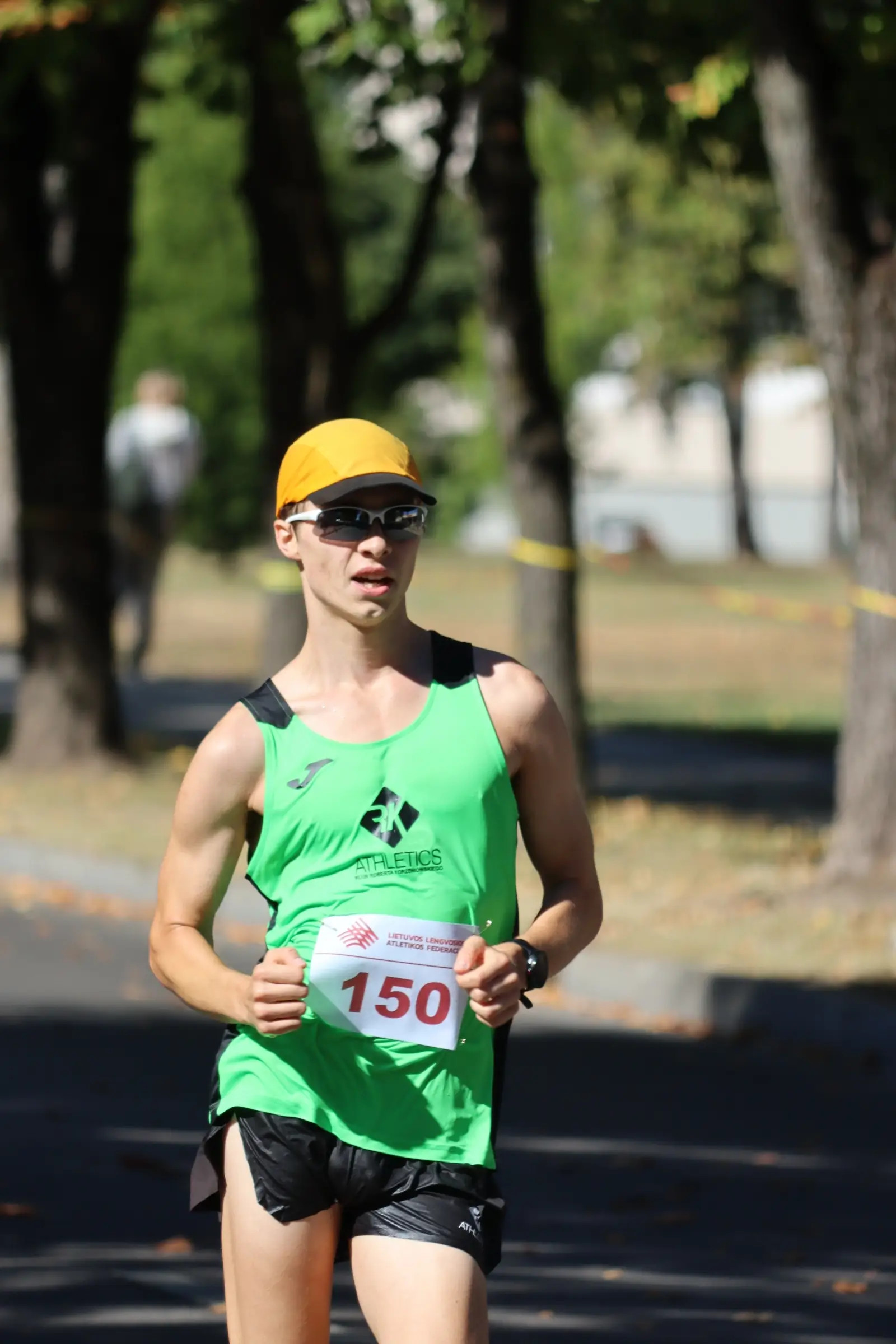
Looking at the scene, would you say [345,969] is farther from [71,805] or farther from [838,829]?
[71,805]

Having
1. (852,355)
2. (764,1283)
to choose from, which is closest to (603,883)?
(852,355)

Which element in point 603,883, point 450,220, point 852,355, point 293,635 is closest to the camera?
point 852,355

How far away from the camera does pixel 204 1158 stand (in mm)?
3848

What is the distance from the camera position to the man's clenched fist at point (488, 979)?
11.7 feet

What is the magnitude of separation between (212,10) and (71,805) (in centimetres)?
548

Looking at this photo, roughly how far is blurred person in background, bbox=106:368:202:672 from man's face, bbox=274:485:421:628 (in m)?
15.8

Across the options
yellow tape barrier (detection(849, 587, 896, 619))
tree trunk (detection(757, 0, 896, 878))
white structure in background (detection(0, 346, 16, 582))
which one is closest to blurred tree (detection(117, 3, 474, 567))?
white structure in background (detection(0, 346, 16, 582))

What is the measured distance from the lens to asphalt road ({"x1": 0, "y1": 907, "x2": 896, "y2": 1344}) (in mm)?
5762

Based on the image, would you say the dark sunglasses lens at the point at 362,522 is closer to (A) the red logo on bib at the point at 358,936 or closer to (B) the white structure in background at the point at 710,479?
(A) the red logo on bib at the point at 358,936

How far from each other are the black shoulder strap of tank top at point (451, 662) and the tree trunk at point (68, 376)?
1135cm

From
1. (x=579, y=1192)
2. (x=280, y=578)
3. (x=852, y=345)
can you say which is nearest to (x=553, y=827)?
(x=579, y=1192)

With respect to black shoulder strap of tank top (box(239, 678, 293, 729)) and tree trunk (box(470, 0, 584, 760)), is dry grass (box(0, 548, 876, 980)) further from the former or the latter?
black shoulder strap of tank top (box(239, 678, 293, 729))

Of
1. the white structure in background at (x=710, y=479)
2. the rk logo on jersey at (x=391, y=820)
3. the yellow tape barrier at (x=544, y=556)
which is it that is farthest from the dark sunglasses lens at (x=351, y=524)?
the white structure in background at (x=710, y=479)

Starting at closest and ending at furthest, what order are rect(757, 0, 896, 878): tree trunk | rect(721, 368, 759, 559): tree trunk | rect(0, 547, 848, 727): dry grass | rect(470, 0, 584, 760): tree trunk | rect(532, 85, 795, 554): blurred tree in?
rect(757, 0, 896, 878): tree trunk, rect(470, 0, 584, 760): tree trunk, rect(0, 547, 848, 727): dry grass, rect(532, 85, 795, 554): blurred tree, rect(721, 368, 759, 559): tree trunk
